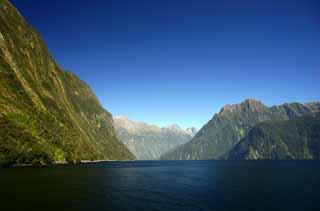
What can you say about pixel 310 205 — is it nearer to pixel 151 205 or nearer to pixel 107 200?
pixel 151 205

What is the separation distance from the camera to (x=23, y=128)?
195 m

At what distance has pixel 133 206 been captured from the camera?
5869cm

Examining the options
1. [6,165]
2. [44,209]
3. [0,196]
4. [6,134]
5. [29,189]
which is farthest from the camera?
[6,134]

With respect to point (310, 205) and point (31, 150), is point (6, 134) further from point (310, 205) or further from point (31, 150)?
point (310, 205)

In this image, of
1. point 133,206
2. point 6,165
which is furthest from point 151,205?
point 6,165

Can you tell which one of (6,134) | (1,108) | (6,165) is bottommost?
(6,165)

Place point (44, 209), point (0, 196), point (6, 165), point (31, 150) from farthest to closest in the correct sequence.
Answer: point (31, 150) < point (6, 165) < point (0, 196) < point (44, 209)

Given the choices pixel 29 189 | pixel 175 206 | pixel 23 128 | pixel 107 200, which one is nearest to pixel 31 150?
pixel 23 128

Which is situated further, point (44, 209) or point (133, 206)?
point (133, 206)

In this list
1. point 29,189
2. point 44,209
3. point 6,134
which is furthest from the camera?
point 6,134

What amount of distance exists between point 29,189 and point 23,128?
13495cm

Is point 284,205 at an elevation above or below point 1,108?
below

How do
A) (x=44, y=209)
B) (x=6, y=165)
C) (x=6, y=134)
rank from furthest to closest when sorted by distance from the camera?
(x=6, y=134) → (x=6, y=165) → (x=44, y=209)

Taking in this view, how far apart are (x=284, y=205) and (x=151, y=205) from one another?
3140 centimetres
